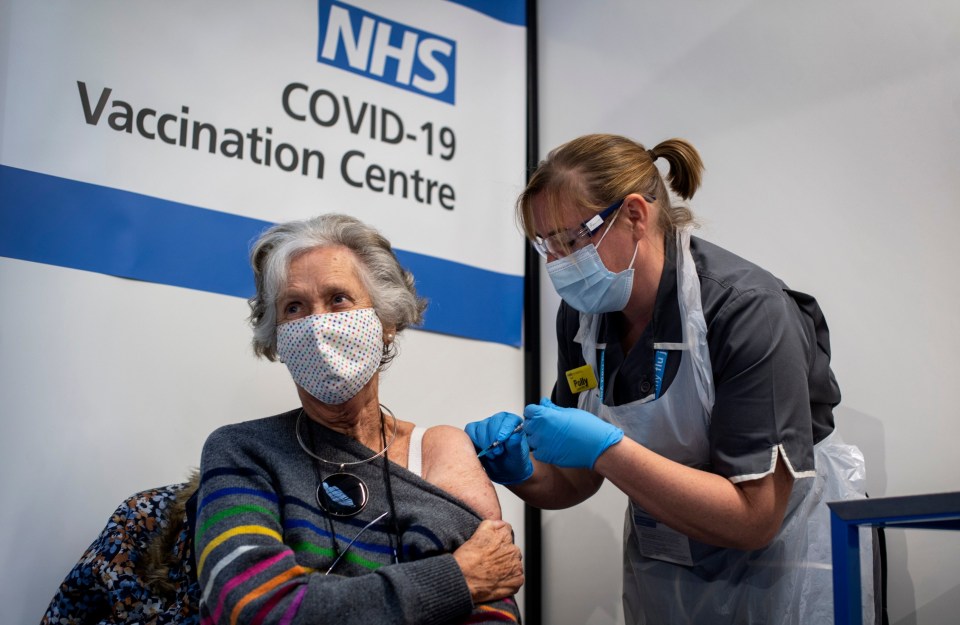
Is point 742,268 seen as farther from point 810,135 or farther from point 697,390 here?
point 810,135

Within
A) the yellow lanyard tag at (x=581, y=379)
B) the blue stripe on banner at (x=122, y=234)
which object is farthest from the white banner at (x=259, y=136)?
the yellow lanyard tag at (x=581, y=379)

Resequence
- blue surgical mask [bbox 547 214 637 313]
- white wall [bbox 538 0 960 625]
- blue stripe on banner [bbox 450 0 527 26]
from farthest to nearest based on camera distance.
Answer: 1. blue stripe on banner [bbox 450 0 527 26]
2. white wall [bbox 538 0 960 625]
3. blue surgical mask [bbox 547 214 637 313]

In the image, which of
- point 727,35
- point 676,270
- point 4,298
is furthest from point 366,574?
point 727,35

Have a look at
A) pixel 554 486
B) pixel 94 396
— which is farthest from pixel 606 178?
pixel 94 396

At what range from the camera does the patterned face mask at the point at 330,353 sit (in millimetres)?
1545

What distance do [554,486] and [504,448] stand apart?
0.64 ft

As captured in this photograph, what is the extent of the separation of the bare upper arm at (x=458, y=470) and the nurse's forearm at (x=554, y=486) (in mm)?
249

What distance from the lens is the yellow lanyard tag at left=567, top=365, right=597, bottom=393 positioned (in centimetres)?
190

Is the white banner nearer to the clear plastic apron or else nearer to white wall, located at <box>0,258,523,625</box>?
white wall, located at <box>0,258,523,625</box>

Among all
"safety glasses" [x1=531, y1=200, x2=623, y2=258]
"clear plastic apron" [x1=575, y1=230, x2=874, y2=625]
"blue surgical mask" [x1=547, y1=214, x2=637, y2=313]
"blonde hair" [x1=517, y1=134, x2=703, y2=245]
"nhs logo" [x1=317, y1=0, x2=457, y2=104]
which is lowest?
"clear plastic apron" [x1=575, y1=230, x2=874, y2=625]

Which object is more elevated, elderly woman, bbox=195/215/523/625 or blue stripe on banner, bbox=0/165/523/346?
blue stripe on banner, bbox=0/165/523/346

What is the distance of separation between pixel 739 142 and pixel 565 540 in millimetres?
1234

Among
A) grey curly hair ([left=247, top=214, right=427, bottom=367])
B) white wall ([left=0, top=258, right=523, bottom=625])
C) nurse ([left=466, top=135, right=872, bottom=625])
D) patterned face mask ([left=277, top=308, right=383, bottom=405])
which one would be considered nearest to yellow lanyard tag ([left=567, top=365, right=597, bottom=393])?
nurse ([left=466, top=135, right=872, bottom=625])

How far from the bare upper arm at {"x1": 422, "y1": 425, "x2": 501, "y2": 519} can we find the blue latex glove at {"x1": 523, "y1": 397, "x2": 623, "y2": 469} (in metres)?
0.13
